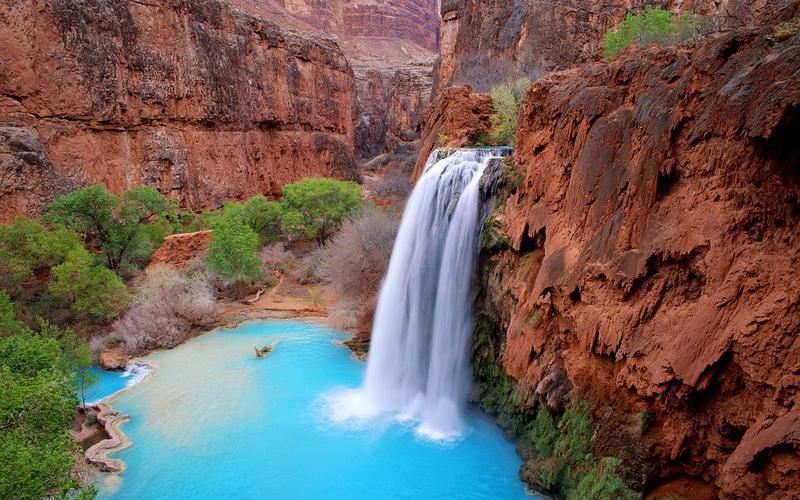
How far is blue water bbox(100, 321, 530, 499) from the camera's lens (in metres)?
9.35

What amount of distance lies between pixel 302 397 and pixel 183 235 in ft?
41.4

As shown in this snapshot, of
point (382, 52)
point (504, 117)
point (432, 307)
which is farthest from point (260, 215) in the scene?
point (382, 52)

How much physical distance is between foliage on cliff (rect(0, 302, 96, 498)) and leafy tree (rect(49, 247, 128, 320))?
8.70m

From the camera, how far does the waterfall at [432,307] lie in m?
11.9

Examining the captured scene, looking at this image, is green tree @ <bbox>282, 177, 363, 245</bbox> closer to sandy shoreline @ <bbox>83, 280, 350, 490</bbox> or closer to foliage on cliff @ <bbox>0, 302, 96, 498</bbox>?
sandy shoreline @ <bbox>83, 280, 350, 490</bbox>

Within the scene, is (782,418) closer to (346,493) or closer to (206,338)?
(346,493)

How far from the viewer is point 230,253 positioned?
20797 millimetres

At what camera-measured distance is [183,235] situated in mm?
21922

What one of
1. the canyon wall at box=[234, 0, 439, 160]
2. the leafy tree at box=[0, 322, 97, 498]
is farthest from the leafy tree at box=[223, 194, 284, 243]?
the canyon wall at box=[234, 0, 439, 160]

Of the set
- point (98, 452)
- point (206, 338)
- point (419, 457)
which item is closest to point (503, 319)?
point (419, 457)

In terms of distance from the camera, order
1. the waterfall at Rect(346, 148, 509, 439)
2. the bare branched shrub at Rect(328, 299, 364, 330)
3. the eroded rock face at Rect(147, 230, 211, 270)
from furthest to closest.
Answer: the eroded rock face at Rect(147, 230, 211, 270) → the bare branched shrub at Rect(328, 299, 364, 330) → the waterfall at Rect(346, 148, 509, 439)

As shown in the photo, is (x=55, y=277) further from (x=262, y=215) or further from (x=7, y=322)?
(x=262, y=215)

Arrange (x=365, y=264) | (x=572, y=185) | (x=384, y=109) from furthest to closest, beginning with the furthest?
(x=384, y=109) → (x=365, y=264) → (x=572, y=185)

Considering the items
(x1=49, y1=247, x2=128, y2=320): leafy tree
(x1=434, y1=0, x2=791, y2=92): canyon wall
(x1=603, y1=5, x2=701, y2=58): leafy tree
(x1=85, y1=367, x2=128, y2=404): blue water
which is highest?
(x1=434, y1=0, x2=791, y2=92): canyon wall
